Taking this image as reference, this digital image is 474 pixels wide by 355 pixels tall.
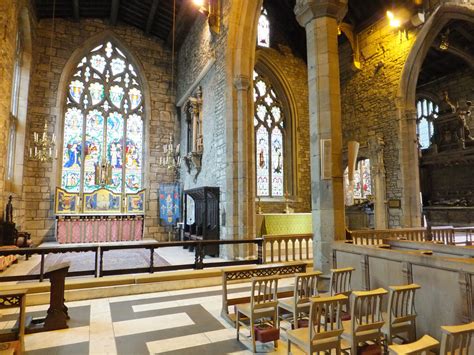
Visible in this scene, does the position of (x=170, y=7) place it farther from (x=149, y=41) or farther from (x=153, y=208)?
(x=153, y=208)

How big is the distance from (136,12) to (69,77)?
3.39 metres

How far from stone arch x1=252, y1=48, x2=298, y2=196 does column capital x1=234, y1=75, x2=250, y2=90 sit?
4518 millimetres

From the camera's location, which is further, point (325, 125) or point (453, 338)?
point (325, 125)

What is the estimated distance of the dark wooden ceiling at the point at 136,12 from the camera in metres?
10.3

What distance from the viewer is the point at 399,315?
2.80 metres

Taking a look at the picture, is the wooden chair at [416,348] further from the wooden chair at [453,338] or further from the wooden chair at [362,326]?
the wooden chair at [362,326]

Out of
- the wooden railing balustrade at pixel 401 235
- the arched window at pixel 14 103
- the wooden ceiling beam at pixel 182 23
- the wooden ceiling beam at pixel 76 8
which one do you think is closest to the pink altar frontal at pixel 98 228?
the arched window at pixel 14 103

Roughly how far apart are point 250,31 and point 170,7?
15.2ft

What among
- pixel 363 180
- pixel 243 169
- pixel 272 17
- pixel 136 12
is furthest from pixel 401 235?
pixel 136 12

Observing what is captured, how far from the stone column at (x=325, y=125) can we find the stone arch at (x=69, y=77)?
8.11m

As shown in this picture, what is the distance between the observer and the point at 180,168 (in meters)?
12.1

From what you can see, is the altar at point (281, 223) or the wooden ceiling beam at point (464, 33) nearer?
the altar at point (281, 223)

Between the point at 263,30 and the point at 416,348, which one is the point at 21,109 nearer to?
the point at 263,30

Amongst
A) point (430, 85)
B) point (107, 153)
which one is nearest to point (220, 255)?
point (107, 153)
